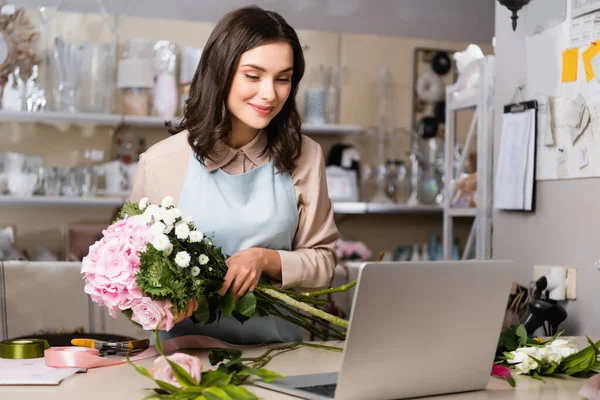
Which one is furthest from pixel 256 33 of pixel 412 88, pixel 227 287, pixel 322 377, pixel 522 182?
pixel 412 88

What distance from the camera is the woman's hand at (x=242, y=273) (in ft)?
4.79

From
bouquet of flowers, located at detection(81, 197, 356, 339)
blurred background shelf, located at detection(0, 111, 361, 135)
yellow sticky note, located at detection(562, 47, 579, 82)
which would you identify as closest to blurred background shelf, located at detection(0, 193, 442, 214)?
blurred background shelf, located at detection(0, 111, 361, 135)

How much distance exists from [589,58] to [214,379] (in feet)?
4.98

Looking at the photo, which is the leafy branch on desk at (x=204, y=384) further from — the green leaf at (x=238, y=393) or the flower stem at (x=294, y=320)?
the flower stem at (x=294, y=320)

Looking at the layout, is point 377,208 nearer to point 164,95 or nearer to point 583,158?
point 164,95

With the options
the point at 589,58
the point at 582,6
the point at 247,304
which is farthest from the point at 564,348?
the point at 582,6

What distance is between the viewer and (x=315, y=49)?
16.9 feet

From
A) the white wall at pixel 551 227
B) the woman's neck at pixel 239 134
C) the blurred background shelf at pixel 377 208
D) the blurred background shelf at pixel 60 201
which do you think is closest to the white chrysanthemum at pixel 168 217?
the woman's neck at pixel 239 134

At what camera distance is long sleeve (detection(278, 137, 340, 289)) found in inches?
67.6

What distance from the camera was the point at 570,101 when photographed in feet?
7.41

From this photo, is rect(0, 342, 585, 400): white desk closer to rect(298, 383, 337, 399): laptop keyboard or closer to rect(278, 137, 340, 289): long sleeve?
rect(298, 383, 337, 399): laptop keyboard

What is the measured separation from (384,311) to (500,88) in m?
1.76

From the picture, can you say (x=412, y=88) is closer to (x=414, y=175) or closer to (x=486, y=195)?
(x=414, y=175)

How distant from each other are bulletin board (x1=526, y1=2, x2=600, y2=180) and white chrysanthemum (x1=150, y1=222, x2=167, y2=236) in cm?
129
